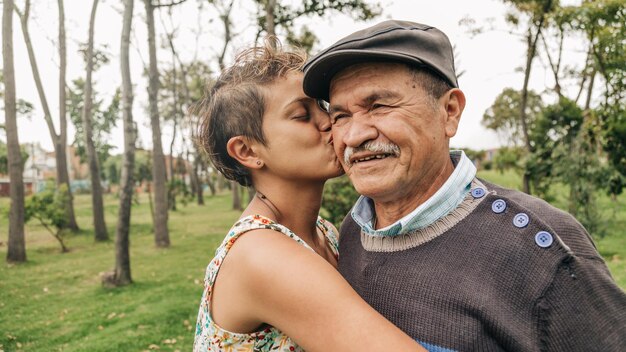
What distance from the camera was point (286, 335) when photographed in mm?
1958

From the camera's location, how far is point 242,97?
2.39 m

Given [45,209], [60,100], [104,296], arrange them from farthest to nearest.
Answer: [60,100] → [45,209] → [104,296]

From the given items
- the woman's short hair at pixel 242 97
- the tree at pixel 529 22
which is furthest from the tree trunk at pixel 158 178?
the woman's short hair at pixel 242 97

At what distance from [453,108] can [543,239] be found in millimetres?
648

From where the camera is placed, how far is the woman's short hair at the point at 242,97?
93.7 inches

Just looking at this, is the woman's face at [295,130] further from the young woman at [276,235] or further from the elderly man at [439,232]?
the elderly man at [439,232]

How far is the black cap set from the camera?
177cm

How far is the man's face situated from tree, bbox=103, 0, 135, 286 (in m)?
9.45

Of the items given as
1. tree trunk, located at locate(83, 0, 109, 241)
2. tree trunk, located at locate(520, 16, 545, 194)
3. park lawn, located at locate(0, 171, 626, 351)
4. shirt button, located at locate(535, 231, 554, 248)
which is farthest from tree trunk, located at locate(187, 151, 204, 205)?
shirt button, located at locate(535, 231, 554, 248)

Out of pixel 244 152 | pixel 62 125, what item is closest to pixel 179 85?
pixel 62 125

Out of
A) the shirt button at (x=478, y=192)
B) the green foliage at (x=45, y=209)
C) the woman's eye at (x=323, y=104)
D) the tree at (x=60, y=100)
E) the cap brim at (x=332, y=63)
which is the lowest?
the green foliage at (x=45, y=209)

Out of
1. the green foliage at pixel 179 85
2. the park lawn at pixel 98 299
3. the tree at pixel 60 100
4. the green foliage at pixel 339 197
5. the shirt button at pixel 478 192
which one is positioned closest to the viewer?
the shirt button at pixel 478 192

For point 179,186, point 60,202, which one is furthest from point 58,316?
point 179,186

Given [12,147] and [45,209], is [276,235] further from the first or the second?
[45,209]
